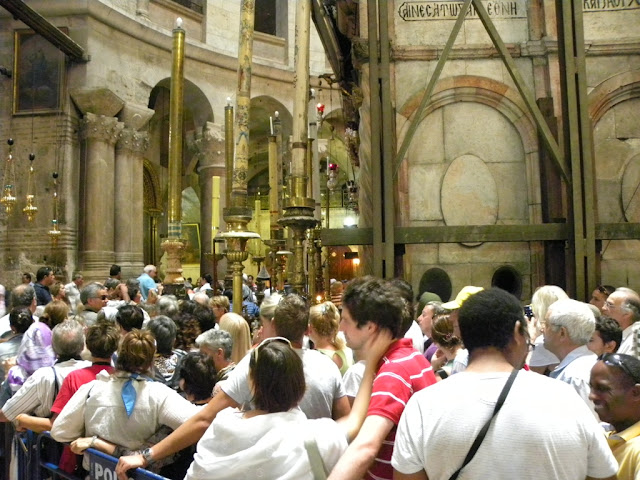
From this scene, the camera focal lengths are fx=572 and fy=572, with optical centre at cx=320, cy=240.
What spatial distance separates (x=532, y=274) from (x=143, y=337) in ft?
16.6

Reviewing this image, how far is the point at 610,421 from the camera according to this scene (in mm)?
1997

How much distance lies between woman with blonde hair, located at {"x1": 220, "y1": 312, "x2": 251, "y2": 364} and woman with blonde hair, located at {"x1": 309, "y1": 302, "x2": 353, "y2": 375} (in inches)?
16.6

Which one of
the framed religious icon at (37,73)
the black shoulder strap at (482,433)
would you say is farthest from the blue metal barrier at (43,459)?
the framed religious icon at (37,73)

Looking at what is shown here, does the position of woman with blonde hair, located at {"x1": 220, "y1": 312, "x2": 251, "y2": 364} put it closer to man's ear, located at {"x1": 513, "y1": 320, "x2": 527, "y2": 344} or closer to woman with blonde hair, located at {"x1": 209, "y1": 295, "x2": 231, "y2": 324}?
woman with blonde hair, located at {"x1": 209, "y1": 295, "x2": 231, "y2": 324}

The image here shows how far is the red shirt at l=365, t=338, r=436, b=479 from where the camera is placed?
191 cm

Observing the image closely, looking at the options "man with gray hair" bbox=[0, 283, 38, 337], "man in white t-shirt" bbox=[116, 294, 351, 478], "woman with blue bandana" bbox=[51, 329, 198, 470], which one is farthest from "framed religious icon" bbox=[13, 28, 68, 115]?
"man in white t-shirt" bbox=[116, 294, 351, 478]

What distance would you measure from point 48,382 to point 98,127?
36.3 ft

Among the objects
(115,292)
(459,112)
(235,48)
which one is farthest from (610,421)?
(235,48)

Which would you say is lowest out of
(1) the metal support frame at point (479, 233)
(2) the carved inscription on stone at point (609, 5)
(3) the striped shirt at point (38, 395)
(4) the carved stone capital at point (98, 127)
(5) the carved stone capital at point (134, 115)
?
(3) the striped shirt at point (38, 395)

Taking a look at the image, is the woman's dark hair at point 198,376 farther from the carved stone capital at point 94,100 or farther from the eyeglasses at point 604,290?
the carved stone capital at point 94,100

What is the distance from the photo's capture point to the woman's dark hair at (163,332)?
353 cm

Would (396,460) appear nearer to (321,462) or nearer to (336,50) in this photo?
(321,462)

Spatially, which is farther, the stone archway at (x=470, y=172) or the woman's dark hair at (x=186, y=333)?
the stone archway at (x=470, y=172)

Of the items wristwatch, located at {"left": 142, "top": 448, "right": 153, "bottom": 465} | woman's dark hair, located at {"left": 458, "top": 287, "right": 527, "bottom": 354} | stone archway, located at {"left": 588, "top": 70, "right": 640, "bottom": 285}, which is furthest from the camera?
stone archway, located at {"left": 588, "top": 70, "right": 640, "bottom": 285}
